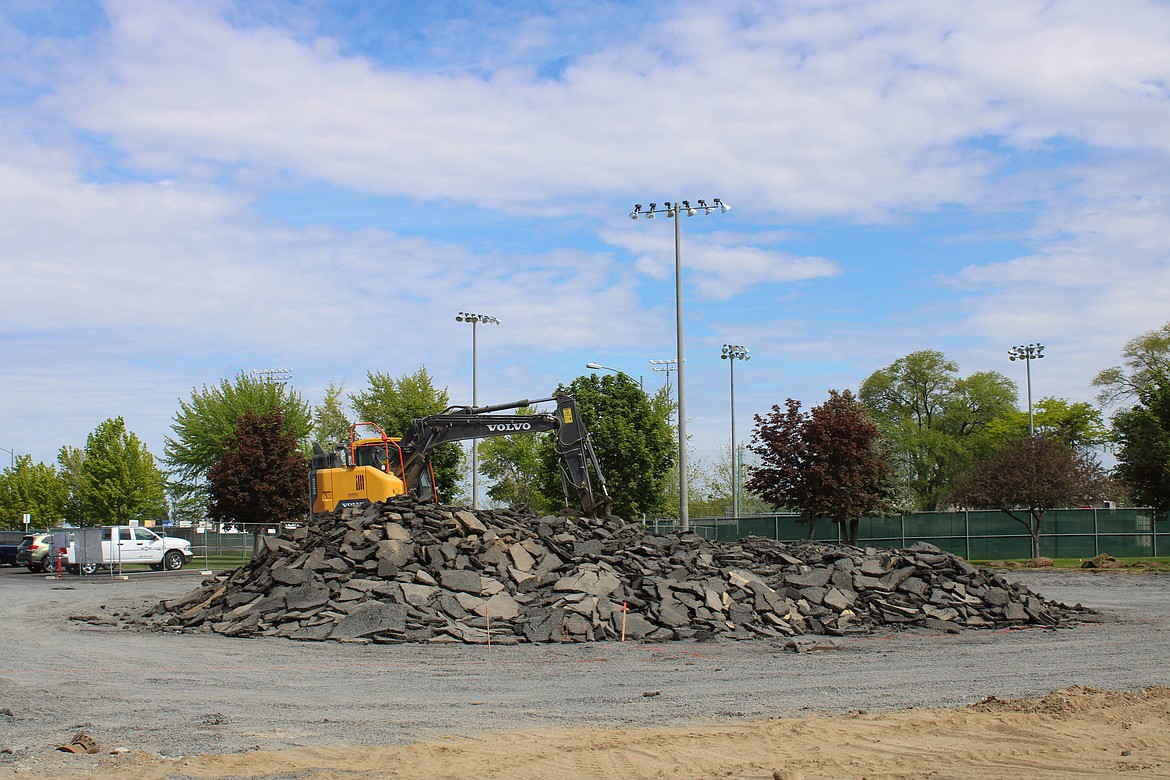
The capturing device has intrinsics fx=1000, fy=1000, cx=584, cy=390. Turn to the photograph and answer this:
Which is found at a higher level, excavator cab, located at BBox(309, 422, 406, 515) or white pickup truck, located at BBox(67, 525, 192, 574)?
excavator cab, located at BBox(309, 422, 406, 515)

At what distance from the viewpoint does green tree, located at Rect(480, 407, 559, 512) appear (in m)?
69.9

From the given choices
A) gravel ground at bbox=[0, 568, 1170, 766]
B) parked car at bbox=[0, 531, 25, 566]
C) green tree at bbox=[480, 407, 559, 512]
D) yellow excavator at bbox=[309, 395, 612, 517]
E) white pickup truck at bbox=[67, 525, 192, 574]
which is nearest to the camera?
gravel ground at bbox=[0, 568, 1170, 766]

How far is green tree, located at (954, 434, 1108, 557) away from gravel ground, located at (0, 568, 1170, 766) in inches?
815

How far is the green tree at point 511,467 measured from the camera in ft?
229

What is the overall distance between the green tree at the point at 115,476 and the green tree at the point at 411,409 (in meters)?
12.8

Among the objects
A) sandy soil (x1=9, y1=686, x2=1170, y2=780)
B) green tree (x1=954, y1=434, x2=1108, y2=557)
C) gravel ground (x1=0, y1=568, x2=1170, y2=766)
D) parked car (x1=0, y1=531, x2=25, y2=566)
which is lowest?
parked car (x1=0, y1=531, x2=25, y2=566)

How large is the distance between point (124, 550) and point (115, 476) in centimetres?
1703

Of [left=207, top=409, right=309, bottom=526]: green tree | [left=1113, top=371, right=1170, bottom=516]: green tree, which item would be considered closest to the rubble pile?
[left=1113, top=371, right=1170, bottom=516]: green tree

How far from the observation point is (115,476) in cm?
5634

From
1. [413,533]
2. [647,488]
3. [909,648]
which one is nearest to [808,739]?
[909,648]

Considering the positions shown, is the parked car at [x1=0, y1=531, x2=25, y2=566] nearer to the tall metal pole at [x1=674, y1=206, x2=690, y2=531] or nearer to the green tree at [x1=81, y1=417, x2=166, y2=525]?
the green tree at [x1=81, y1=417, x2=166, y2=525]

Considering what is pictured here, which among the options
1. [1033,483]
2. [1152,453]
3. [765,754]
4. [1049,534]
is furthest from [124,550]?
[1152,453]

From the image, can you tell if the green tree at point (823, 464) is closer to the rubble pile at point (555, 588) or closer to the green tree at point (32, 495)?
the rubble pile at point (555, 588)

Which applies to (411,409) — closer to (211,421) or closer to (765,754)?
(211,421)
